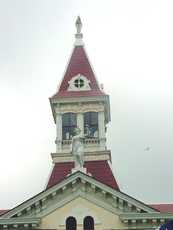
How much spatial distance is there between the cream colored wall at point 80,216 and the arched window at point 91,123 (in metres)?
11.5

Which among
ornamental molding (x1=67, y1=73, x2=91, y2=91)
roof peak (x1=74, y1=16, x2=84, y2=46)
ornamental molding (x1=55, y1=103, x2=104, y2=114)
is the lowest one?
ornamental molding (x1=55, y1=103, x2=104, y2=114)

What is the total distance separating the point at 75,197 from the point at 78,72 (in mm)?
17781

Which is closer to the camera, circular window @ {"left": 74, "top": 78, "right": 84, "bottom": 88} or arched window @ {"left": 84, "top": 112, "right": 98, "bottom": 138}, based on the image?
arched window @ {"left": 84, "top": 112, "right": 98, "bottom": 138}

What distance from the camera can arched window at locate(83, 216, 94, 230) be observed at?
130ft

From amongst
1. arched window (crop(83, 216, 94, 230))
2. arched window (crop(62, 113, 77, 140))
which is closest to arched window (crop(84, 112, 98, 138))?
arched window (crop(62, 113, 77, 140))

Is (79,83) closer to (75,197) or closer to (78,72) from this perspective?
(78,72)

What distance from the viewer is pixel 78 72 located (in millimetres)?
55781

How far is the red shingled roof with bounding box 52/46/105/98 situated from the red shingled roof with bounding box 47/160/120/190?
5.79 meters

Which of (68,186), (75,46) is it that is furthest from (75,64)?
(68,186)

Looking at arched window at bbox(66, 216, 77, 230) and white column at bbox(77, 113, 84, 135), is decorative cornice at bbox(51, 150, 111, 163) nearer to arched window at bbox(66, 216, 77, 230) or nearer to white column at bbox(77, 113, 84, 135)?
white column at bbox(77, 113, 84, 135)

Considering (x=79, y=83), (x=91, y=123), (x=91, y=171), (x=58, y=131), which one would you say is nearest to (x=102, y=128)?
(x=91, y=123)

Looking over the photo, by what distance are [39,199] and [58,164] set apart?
31.8 ft

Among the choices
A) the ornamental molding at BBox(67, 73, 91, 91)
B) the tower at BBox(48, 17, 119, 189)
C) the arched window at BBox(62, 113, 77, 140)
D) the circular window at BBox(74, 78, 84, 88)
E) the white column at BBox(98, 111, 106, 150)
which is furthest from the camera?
the circular window at BBox(74, 78, 84, 88)

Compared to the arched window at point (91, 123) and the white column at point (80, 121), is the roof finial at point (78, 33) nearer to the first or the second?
the arched window at point (91, 123)
